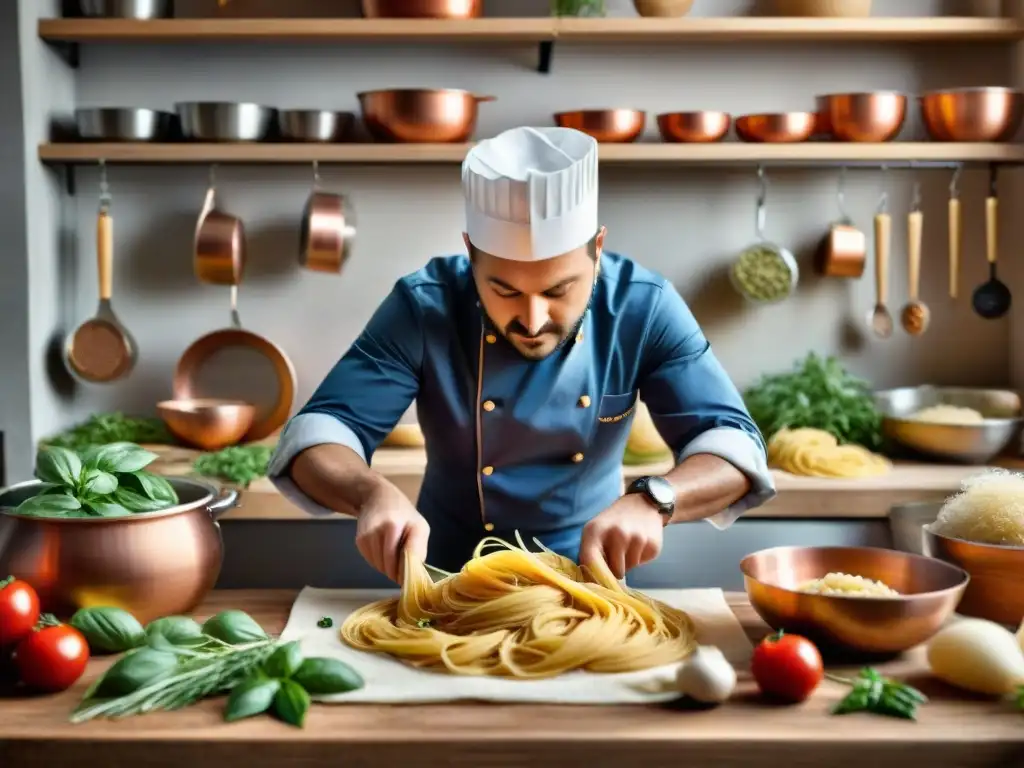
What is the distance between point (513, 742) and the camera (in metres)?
1.37

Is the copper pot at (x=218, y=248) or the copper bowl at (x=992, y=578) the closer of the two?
the copper bowl at (x=992, y=578)

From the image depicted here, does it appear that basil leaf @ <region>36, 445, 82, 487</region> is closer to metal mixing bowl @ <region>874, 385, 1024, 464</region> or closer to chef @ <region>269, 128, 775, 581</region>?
chef @ <region>269, 128, 775, 581</region>

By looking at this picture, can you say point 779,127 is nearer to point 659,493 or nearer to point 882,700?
point 659,493

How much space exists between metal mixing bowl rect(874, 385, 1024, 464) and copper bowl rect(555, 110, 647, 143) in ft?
4.35

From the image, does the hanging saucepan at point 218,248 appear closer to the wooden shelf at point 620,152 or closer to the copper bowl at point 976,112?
the wooden shelf at point 620,152

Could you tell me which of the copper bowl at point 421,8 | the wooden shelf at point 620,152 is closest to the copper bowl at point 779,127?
the wooden shelf at point 620,152

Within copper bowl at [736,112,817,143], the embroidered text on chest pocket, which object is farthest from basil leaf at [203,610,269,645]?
copper bowl at [736,112,817,143]

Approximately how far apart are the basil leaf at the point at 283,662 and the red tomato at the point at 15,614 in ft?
1.17

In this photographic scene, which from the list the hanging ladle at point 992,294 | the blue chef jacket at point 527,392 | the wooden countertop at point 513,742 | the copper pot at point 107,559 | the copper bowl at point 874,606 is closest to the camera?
the wooden countertop at point 513,742

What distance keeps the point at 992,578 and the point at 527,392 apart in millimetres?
954

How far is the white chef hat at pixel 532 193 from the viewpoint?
6.49ft

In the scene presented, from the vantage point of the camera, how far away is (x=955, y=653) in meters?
1.52

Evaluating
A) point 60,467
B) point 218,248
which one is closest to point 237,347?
point 218,248

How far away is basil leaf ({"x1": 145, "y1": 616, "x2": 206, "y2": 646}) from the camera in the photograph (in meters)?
1.58
